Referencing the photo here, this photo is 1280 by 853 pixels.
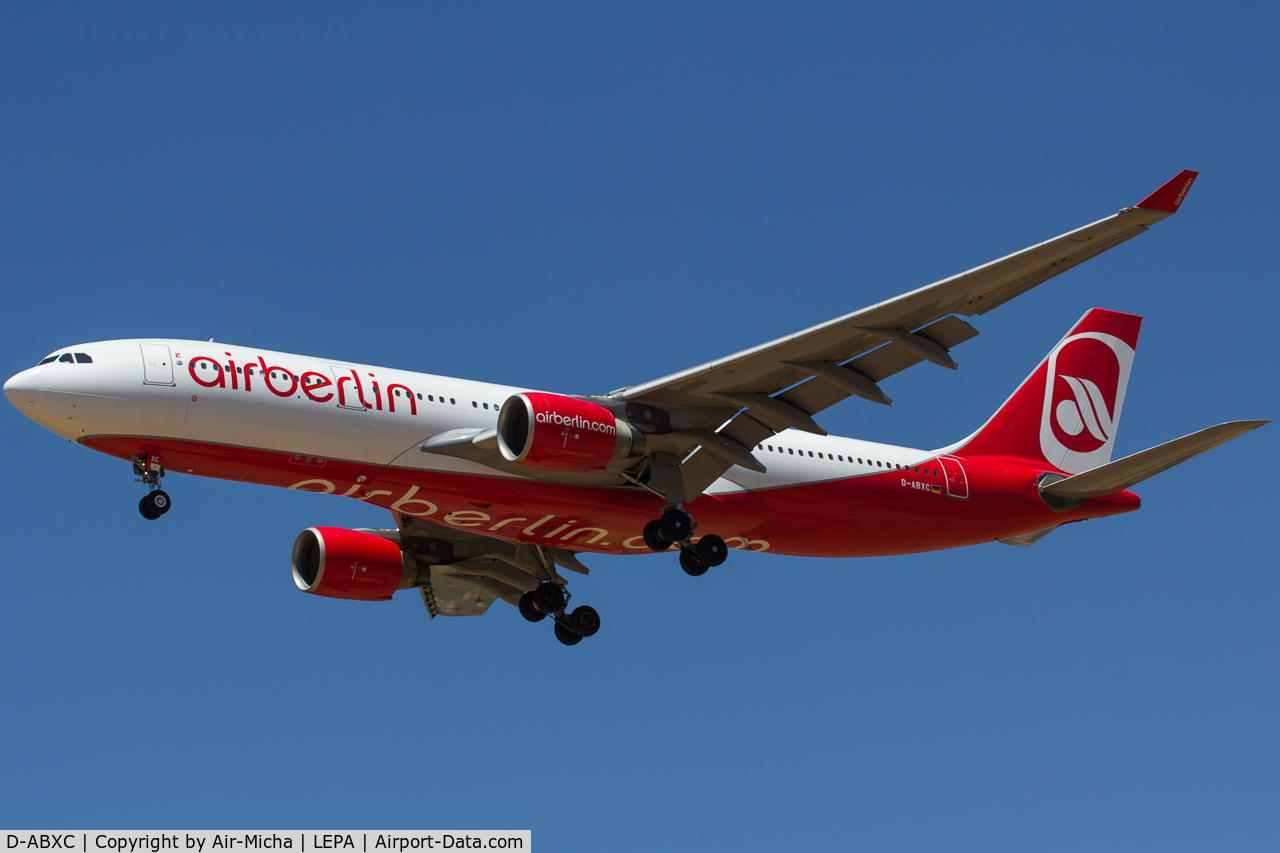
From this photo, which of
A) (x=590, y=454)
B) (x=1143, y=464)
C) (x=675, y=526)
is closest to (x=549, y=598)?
(x=675, y=526)

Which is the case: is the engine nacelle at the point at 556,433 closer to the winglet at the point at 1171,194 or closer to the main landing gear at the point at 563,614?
the main landing gear at the point at 563,614

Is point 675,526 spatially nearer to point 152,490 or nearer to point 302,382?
point 302,382

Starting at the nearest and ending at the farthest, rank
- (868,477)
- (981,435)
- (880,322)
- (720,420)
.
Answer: (880,322) → (720,420) → (868,477) → (981,435)

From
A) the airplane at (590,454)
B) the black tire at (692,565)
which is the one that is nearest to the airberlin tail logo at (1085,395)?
the airplane at (590,454)

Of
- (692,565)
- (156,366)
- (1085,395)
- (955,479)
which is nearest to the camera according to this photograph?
(156,366)

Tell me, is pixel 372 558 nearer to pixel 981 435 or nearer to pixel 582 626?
pixel 582 626

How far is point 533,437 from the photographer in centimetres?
2300

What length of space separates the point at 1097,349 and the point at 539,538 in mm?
15122

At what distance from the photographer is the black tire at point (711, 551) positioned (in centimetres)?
2603

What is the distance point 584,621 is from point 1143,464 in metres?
11.8

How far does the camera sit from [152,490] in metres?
22.7

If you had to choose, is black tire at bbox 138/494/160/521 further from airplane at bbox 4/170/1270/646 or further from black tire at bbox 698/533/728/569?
black tire at bbox 698/533/728/569

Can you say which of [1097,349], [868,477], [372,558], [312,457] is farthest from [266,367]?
[1097,349]
